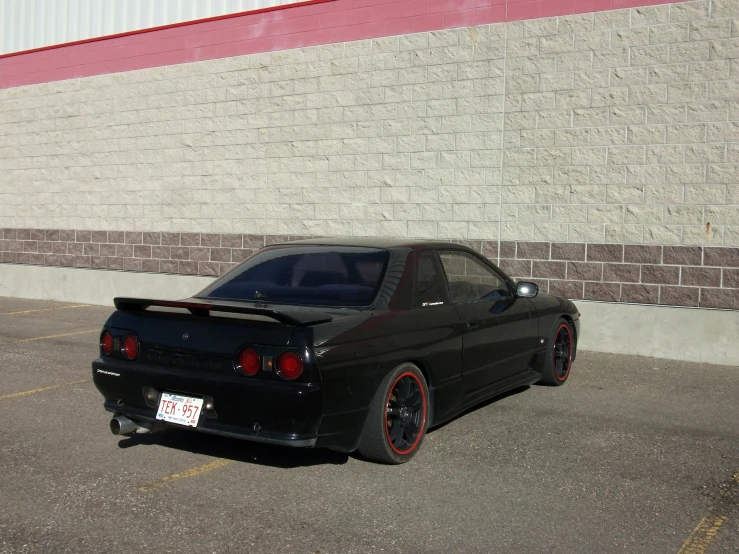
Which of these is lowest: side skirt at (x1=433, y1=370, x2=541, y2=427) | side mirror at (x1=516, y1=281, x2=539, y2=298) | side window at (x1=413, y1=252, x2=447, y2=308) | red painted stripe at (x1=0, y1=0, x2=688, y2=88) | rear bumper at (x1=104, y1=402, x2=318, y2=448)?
side skirt at (x1=433, y1=370, x2=541, y2=427)

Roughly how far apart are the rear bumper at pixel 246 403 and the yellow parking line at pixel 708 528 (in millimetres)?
2014

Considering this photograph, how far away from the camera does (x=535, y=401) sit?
7.45 m

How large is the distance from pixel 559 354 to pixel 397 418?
3092 millimetres

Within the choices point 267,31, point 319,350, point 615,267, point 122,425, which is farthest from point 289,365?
point 267,31

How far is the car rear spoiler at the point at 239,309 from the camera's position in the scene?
4863 millimetres

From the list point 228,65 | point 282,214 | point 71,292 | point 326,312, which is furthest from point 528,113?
point 71,292

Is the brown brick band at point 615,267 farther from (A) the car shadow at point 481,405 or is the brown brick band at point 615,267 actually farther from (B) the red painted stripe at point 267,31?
(B) the red painted stripe at point 267,31

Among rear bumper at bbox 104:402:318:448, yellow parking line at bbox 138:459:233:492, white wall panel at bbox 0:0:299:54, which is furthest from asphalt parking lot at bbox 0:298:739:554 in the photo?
white wall panel at bbox 0:0:299:54

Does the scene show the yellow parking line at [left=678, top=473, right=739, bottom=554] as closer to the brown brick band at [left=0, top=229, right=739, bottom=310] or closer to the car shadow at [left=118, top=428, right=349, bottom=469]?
the car shadow at [left=118, top=428, right=349, bottom=469]

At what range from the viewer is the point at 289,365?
4793mm

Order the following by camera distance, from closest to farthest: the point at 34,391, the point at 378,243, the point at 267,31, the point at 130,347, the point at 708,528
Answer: the point at 708,528
the point at 130,347
the point at 378,243
the point at 34,391
the point at 267,31

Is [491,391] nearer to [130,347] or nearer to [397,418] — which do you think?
[397,418]

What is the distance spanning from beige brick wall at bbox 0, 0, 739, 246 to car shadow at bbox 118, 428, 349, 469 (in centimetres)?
595

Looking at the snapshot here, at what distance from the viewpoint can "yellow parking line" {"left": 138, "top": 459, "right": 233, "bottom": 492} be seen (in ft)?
16.3
